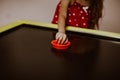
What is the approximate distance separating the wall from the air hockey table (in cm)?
105

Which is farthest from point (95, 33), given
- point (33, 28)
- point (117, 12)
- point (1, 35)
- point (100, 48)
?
point (117, 12)

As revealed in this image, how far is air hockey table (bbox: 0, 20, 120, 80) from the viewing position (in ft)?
2.55

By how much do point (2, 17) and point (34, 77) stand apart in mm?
1819

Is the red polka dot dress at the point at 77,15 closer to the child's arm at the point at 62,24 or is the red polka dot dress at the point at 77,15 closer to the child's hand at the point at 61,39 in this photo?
the child's arm at the point at 62,24

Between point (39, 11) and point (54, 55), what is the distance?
144 centimetres

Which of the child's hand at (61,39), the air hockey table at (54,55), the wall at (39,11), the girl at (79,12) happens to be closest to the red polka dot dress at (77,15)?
the girl at (79,12)

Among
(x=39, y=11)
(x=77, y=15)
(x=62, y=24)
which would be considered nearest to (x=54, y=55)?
(x=62, y=24)

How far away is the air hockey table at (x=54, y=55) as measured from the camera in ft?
2.55

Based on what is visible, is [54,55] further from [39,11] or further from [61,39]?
[39,11]

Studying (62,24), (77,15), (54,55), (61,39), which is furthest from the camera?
(77,15)

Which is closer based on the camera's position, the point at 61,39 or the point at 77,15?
the point at 61,39

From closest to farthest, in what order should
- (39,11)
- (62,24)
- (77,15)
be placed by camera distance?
(62,24) → (77,15) → (39,11)

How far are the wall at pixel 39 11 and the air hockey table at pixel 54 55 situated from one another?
105cm

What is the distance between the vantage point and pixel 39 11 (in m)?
2.30
